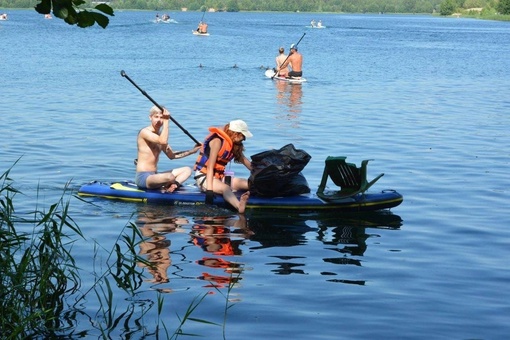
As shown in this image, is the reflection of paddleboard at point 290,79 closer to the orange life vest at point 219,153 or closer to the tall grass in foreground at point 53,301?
the orange life vest at point 219,153

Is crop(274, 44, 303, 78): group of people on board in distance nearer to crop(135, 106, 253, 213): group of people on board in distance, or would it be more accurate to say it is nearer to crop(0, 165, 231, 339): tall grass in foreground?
crop(135, 106, 253, 213): group of people on board in distance

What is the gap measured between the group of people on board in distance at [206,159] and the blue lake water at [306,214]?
0.88 ft

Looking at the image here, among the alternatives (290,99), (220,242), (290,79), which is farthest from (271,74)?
(220,242)

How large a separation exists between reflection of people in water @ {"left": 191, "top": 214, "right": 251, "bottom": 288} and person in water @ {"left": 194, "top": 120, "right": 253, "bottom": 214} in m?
0.26

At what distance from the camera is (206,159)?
10.8m

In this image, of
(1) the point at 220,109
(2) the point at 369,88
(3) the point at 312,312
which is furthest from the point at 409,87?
(3) the point at 312,312

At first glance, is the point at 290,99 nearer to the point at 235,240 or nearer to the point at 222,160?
the point at 222,160

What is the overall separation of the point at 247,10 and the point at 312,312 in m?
137

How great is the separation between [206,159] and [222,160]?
0.22m

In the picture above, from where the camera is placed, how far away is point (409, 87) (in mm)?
29000

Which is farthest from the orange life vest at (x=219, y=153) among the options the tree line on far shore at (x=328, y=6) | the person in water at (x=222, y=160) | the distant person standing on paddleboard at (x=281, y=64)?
the tree line on far shore at (x=328, y=6)

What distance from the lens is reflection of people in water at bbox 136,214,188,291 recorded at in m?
8.43

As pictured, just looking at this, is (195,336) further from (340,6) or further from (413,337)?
(340,6)

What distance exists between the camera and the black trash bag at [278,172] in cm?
1062
